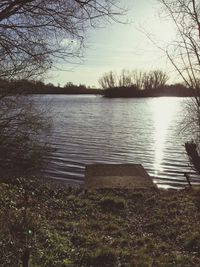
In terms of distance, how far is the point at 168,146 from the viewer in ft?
105

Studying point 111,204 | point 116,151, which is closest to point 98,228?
point 111,204

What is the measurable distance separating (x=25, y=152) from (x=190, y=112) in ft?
21.3

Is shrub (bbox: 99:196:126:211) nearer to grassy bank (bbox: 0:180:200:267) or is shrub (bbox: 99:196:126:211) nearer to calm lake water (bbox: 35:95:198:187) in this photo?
grassy bank (bbox: 0:180:200:267)

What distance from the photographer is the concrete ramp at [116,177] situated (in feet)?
60.5

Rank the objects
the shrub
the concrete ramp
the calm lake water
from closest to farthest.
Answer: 1. the shrub
2. the concrete ramp
3. the calm lake water

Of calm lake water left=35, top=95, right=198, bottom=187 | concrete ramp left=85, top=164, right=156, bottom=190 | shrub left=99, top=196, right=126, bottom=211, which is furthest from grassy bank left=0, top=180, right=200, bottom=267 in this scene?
calm lake water left=35, top=95, right=198, bottom=187

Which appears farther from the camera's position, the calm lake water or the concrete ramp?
the calm lake water

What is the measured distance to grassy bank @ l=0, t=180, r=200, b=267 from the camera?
262 inches

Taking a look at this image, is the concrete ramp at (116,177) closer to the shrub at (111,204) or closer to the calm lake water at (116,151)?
the calm lake water at (116,151)

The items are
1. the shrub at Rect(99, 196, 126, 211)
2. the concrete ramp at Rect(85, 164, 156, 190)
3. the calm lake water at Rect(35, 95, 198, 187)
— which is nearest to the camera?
the shrub at Rect(99, 196, 126, 211)

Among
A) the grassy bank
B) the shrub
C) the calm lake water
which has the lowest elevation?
the calm lake water

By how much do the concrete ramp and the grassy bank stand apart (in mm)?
2108

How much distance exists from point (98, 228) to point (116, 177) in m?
10.1

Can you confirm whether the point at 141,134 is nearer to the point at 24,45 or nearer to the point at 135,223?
the point at 135,223
